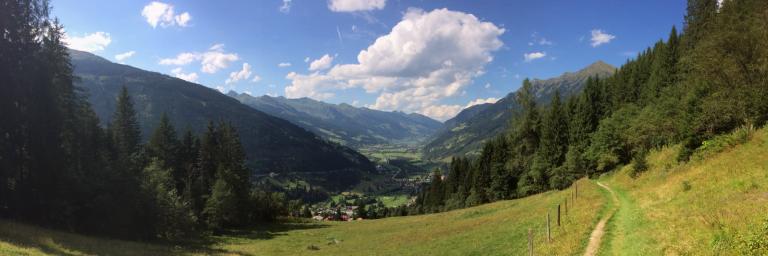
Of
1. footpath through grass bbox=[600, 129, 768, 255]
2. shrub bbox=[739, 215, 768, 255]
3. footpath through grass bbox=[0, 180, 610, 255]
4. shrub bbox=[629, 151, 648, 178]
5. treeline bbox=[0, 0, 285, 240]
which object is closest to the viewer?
shrub bbox=[739, 215, 768, 255]

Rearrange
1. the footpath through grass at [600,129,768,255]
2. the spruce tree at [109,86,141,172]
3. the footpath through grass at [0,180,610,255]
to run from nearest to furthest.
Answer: the footpath through grass at [600,129,768,255] < the footpath through grass at [0,180,610,255] < the spruce tree at [109,86,141,172]

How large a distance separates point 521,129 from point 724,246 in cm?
8231

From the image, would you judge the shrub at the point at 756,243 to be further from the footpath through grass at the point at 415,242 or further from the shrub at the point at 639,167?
the shrub at the point at 639,167

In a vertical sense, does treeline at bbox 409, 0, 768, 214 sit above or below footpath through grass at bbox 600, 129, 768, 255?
above

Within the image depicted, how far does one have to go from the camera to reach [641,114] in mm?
60500

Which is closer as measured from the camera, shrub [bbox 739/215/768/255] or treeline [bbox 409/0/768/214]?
shrub [bbox 739/215/768/255]

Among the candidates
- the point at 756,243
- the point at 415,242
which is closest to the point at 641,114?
the point at 415,242

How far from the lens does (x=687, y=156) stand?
38.0m

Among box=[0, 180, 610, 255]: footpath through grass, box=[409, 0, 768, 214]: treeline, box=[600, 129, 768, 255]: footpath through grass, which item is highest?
box=[409, 0, 768, 214]: treeline

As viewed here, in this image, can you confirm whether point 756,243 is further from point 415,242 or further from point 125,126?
point 125,126

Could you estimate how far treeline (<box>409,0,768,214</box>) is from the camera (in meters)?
39.4

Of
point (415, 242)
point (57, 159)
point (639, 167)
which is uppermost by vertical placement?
point (57, 159)

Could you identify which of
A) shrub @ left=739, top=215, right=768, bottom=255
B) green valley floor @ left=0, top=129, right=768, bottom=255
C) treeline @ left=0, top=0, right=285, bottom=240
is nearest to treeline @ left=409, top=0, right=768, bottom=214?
green valley floor @ left=0, top=129, right=768, bottom=255

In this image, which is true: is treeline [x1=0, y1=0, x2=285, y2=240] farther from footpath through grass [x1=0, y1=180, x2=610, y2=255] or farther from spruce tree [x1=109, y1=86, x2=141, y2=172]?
spruce tree [x1=109, y1=86, x2=141, y2=172]
